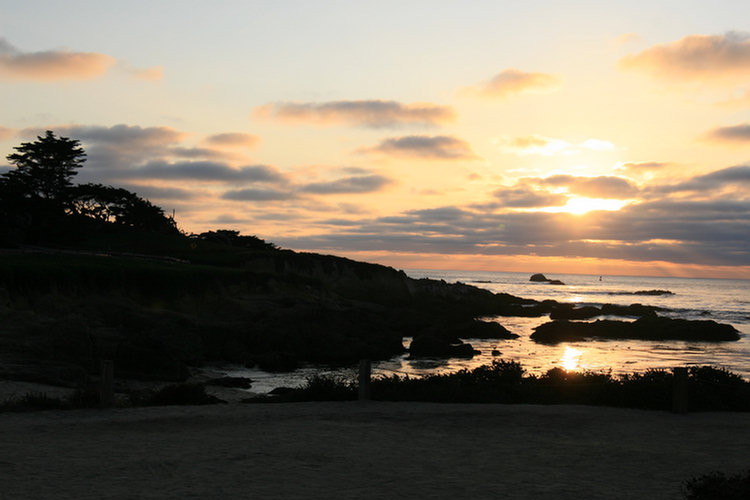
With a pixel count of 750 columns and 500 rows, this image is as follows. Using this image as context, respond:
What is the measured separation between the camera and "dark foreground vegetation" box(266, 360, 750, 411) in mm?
16172

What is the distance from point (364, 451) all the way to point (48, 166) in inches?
2782

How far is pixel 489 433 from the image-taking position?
12.9 m

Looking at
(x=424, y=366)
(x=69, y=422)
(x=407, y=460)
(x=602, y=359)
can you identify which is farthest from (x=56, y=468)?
(x=602, y=359)

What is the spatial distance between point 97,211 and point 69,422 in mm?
80815

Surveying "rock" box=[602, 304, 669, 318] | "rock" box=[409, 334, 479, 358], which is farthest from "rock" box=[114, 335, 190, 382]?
"rock" box=[602, 304, 669, 318]

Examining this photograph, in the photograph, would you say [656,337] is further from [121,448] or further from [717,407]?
[121,448]

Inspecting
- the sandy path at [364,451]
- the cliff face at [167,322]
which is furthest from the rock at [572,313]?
the sandy path at [364,451]

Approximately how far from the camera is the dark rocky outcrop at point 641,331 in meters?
52.4

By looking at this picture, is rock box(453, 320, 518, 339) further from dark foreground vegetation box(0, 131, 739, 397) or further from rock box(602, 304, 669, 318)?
rock box(602, 304, 669, 318)

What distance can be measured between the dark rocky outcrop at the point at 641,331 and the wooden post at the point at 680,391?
36295mm

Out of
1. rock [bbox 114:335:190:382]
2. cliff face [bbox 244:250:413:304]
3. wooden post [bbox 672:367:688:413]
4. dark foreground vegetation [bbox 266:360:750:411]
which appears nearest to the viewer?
wooden post [bbox 672:367:688:413]

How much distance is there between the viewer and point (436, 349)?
127ft

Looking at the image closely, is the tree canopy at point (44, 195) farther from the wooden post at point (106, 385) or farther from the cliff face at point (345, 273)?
the wooden post at point (106, 385)

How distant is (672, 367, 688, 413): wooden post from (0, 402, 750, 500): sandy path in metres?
0.43
